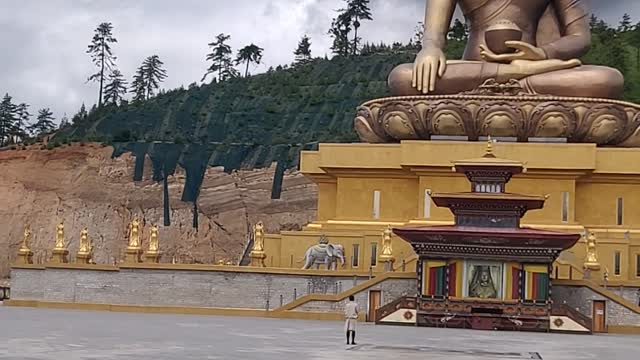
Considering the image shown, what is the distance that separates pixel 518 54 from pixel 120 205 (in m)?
22.6

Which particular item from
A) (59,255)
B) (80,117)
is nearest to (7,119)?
(80,117)

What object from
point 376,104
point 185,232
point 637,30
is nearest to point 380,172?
point 376,104

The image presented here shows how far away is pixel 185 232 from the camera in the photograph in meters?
40.9

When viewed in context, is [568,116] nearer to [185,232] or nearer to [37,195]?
[185,232]

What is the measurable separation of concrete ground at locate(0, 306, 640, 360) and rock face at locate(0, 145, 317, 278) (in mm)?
22165

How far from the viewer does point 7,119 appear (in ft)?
190

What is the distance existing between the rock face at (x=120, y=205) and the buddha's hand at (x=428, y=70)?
17.2m

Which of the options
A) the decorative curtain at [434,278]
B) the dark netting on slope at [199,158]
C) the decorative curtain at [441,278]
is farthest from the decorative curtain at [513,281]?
the dark netting on slope at [199,158]

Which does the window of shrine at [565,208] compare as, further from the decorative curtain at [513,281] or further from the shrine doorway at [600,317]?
the decorative curtain at [513,281]

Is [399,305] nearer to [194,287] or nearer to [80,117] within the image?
[194,287]

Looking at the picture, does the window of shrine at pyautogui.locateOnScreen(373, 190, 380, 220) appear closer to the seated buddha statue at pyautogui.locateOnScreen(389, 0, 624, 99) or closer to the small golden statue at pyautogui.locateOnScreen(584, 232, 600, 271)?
the seated buddha statue at pyautogui.locateOnScreen(389, 0, 624, 99)

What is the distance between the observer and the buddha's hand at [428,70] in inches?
906

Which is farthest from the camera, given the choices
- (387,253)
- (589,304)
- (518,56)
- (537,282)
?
(518,56)

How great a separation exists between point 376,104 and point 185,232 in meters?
18.8
